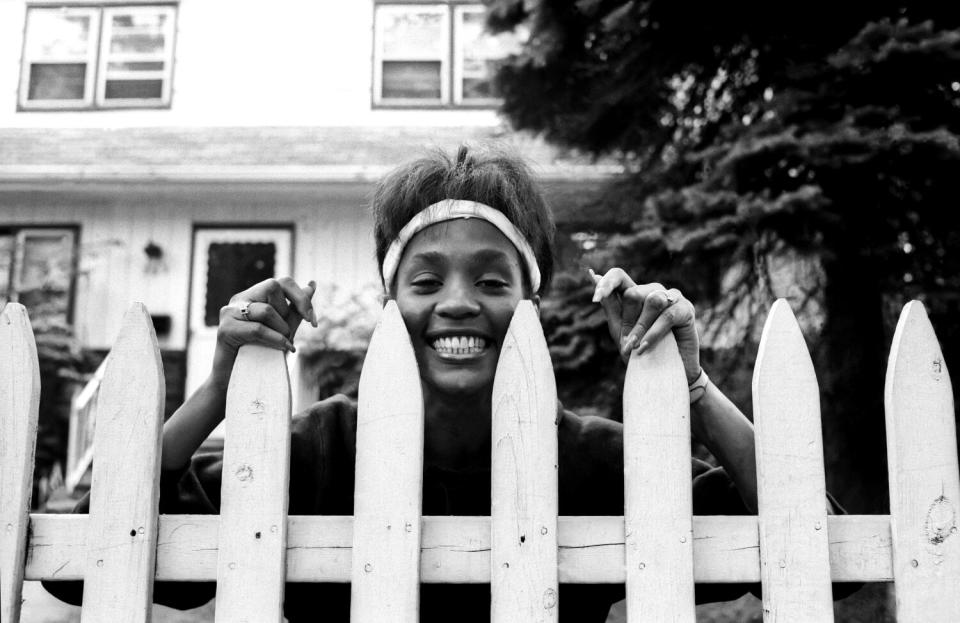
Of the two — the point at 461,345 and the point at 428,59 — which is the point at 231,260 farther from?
the point at 461,345

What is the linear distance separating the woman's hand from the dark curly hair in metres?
0.46

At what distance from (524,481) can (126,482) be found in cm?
72

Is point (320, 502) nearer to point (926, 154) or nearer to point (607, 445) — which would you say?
point (607, 445)

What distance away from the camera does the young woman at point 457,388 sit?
1718 millimetres

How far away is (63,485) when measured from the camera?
28.3 ft

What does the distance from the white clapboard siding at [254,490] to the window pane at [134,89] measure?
1112 cm

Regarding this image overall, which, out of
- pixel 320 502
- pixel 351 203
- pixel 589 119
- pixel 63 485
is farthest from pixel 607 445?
pixel 351 203

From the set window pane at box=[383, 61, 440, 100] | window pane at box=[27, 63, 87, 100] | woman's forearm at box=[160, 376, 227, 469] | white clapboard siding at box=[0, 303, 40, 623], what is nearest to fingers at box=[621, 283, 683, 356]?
woman's forearm at box=[160, 376, 227, 469]

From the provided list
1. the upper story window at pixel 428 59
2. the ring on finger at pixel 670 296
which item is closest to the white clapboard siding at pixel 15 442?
the ring on finger at pixel 670 296

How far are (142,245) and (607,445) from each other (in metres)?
10.0

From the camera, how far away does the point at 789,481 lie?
63.5 inches

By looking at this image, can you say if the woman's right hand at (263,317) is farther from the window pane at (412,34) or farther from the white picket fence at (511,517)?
the window pane at (412,34)

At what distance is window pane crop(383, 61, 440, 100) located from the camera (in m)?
11.6

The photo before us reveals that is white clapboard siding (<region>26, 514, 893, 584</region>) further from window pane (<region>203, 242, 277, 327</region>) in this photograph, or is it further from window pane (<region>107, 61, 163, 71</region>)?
window pane (<region>107, 61, 163, 71</region>)
